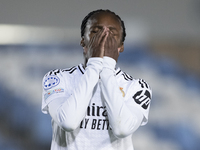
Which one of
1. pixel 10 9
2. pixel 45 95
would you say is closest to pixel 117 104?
pixel 45 95

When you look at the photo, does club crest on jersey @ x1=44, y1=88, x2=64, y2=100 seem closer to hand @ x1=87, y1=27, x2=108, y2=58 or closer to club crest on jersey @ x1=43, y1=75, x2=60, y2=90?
club crest on jersey @ x1=43, y1=75, x2=60, y2=90

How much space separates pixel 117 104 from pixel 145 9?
1504 mm

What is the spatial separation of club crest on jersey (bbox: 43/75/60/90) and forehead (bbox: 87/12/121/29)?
25 cm

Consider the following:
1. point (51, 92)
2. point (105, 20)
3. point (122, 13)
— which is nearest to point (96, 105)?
point (51, 92)

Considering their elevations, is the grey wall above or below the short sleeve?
above

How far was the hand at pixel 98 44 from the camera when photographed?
A: 1119mm

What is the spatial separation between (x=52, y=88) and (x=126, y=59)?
122cm

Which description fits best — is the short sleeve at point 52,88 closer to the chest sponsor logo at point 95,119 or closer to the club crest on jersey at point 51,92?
the club crest on jersey at point 51,92

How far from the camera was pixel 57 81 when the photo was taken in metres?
1.15

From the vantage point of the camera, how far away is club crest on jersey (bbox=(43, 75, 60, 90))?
3.73 ft

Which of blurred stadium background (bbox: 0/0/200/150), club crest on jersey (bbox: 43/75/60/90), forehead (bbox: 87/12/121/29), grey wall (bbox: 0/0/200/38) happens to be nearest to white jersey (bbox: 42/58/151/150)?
club crest on jersey (bbox: 43/75/60/90)

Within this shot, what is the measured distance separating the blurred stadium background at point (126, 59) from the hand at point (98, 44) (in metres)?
1.12

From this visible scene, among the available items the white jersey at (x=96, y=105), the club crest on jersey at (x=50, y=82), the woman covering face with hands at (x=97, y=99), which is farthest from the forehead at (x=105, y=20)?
the club crest on jersey at (x=50, y=82)

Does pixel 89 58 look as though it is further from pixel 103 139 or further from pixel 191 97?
pixel 191 97
